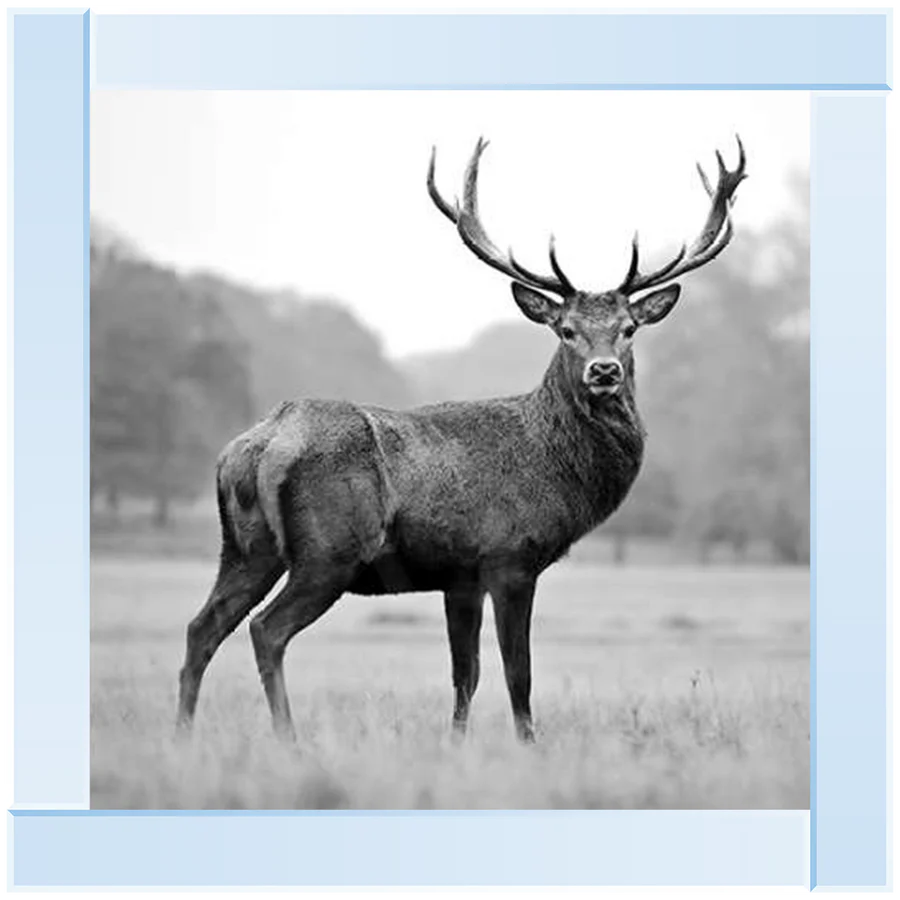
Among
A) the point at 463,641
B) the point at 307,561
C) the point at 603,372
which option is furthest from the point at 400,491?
the point at 603,372

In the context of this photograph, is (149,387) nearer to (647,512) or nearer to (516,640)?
(516,640)

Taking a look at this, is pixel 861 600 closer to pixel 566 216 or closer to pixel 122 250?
pixel 566 216

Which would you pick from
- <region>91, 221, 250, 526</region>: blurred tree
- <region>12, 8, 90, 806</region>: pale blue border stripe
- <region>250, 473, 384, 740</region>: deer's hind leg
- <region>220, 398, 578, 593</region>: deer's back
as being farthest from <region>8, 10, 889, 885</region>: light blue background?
<region>91, 221, 250, 526</region>: blurred tree

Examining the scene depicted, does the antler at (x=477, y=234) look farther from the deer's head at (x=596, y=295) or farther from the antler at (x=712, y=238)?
the antler at (x=712, y=238)

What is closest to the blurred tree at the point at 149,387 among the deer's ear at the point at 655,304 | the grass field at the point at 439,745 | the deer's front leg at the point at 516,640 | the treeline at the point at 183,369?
the treeline at the point at 183,369

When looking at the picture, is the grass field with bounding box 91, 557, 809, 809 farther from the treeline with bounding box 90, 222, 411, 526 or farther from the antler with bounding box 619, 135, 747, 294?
the antler with bounding box 619, 135, 747, 294

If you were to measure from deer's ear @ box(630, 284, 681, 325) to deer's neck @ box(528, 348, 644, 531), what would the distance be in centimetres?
24

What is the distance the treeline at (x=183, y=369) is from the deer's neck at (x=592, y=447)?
2.96 m

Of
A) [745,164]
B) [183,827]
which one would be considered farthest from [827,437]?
[183,827]

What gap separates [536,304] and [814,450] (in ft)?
4.48

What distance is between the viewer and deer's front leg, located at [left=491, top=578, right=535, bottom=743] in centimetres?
738

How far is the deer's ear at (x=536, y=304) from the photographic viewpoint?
7.54 m

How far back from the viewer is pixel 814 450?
23.9 feet

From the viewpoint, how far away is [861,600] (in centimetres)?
720
